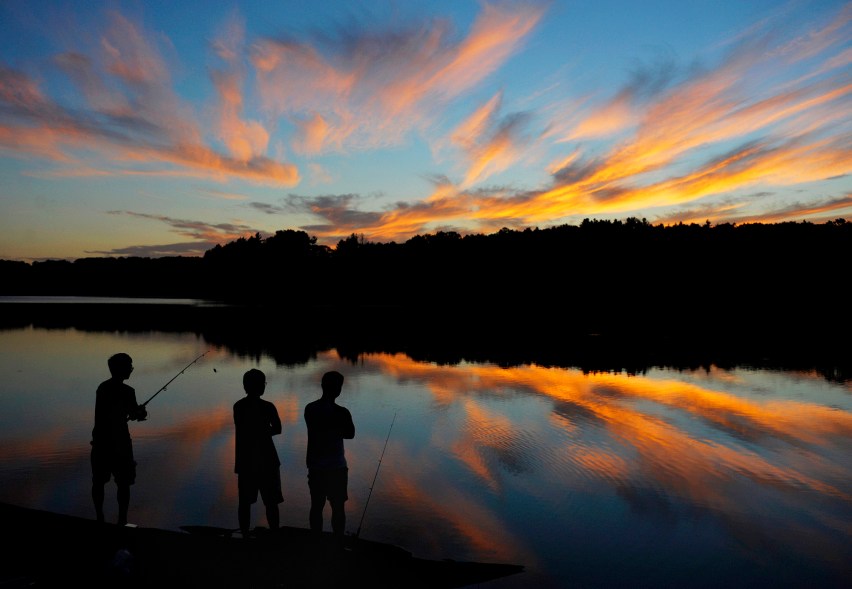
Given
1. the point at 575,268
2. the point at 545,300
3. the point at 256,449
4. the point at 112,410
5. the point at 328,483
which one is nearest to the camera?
the point at 328,483

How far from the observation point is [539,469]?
11.8 meters

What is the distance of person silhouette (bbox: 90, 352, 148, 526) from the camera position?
698cm

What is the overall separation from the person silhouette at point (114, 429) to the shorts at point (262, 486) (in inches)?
68.0

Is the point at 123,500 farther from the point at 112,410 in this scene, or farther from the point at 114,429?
the point at 112,410

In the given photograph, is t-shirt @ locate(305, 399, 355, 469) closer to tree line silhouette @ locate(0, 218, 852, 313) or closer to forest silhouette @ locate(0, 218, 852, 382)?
forest silhouette @ locate(0, 218, 852, 382)

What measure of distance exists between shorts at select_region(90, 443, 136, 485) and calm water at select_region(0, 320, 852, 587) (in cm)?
138

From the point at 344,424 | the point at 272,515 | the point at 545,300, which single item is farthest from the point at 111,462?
→ the point at 545,300

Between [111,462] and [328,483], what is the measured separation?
322 centimetres

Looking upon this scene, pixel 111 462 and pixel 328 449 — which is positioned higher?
pixel 328 449

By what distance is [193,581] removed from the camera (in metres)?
5.41

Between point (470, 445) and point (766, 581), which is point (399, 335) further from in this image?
point (766, 581)

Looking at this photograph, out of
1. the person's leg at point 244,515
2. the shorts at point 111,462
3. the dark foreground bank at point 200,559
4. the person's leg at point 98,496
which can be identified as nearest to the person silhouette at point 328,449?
the dark foreground bank at point 200,559

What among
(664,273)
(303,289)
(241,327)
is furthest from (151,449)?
(303,289)

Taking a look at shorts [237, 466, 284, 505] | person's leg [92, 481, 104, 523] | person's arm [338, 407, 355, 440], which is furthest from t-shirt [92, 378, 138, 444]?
person's arm [338, 407, 355, 440]
